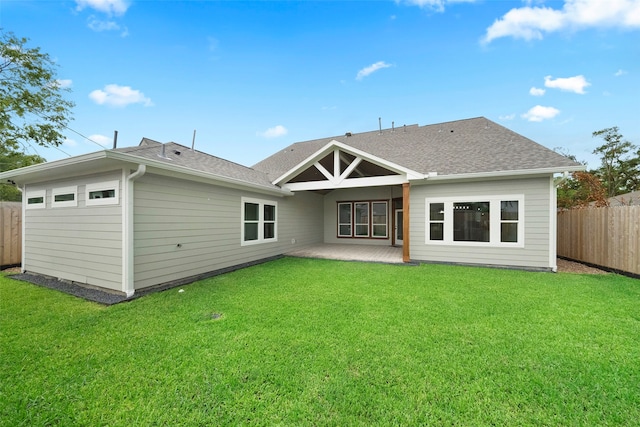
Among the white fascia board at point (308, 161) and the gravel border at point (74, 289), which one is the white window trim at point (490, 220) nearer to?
the white fascia board at point (308, 161)

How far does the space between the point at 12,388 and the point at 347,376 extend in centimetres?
308

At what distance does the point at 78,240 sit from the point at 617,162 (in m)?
33.1

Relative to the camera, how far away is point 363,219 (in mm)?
12938

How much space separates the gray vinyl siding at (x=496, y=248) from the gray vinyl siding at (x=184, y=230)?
5.21m

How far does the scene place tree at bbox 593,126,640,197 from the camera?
19.5 meters

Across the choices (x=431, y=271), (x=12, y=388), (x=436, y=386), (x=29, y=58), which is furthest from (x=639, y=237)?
(x=29, y=58)

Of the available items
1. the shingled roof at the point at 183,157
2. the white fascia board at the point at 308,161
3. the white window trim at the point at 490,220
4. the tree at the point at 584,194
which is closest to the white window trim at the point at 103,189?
the shingled roof at the point at 183,157

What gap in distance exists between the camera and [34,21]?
11.8 meters

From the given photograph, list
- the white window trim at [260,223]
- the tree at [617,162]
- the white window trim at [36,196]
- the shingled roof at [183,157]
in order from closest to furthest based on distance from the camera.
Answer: the shingled roof at [183,157], the white window trim at [36,196], the white window trim at [260,223], the tree at [617,162]

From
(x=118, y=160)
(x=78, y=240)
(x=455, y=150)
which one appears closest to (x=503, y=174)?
(x=455, y=150)

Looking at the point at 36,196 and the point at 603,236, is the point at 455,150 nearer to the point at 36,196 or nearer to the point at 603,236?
the point at 603,236

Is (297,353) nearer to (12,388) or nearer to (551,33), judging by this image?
(12,388)

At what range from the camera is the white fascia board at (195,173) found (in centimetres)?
445

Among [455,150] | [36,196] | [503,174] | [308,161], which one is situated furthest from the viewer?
[455,150]
